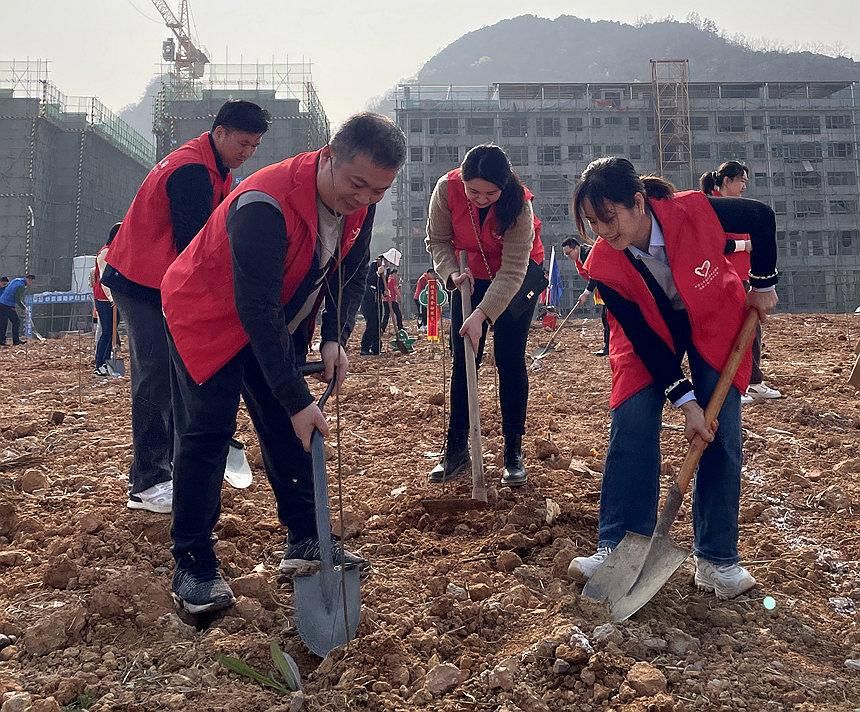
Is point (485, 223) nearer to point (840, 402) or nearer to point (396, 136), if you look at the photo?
point (396, 136)

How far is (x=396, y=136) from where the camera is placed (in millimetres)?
2084

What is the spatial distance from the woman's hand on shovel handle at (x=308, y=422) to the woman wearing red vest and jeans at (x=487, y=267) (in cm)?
144

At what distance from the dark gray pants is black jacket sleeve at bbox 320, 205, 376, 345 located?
3.22 feet

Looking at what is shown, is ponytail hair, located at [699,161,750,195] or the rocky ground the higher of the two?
ponytail hair, located at [699,161,750,195]

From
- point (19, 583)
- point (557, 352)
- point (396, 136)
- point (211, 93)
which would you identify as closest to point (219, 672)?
point (19, 583)

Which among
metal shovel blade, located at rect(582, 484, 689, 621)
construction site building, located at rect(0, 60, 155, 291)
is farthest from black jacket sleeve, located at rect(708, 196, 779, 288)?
construction site building, located at rect(0, 60, 155, 291)

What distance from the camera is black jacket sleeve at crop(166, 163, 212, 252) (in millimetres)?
3070

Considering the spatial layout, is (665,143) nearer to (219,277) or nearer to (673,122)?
(673,122)

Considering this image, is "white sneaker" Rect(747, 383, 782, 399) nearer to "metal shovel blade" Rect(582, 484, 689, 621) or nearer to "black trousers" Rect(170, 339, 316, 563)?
"metal shovel blade" Rect(582, 484, 689, 621)

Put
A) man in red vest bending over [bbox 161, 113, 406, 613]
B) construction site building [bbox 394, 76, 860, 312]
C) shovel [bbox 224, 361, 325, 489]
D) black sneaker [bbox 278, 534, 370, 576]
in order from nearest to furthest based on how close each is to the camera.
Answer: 1. man in red vest bending over [bbox 161, 113, 406, 613]
2. black sneaker [bbox 278, 534, 370, 576]
3. shovel [bbox 224, 361, 325, 489]
4. construction site building [bbox 394, 76, 860, 312]

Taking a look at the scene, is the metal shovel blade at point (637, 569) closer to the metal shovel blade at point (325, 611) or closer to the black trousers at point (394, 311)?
the metal shovel blade at point (325, 611)

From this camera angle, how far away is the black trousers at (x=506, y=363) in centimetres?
363

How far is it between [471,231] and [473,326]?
485mm

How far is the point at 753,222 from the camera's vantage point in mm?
2469
